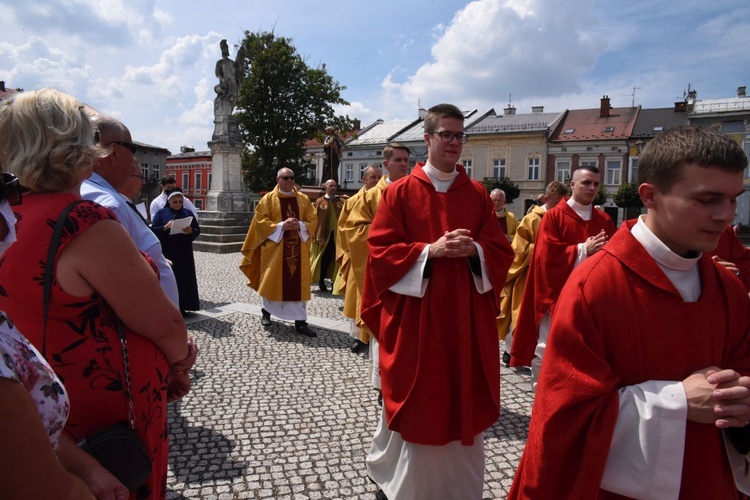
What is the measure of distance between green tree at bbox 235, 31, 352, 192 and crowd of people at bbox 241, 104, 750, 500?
2678 cm

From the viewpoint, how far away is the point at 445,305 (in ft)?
9.05

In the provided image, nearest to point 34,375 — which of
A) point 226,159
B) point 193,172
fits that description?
point 226,159

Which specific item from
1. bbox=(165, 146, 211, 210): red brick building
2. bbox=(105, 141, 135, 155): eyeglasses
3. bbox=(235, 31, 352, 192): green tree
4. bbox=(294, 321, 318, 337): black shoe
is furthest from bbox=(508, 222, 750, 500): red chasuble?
bbox=(165, 146, 211, 210): red brick building

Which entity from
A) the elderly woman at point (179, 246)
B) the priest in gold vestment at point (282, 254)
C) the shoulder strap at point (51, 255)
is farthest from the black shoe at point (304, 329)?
the shoulder strap at point (51, 255)

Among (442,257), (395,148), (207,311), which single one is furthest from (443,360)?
(207,311)

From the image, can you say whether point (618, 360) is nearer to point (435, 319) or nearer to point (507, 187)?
point (435, 319)

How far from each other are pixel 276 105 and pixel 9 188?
1234 inches

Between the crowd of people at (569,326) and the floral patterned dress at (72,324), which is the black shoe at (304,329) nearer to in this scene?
the crowd of people at (569,326)

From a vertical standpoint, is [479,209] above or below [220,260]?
above

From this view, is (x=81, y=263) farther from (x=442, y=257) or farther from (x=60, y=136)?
(x=442, y=257)

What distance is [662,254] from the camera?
1543 millimetres

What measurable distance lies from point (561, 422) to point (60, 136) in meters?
1.77

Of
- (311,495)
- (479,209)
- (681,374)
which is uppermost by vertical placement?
(479,209)

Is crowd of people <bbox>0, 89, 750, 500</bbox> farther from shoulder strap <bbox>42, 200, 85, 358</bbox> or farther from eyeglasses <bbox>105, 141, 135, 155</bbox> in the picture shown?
eyeglasses <bbox>105, 141, 135, 155</bbox>
